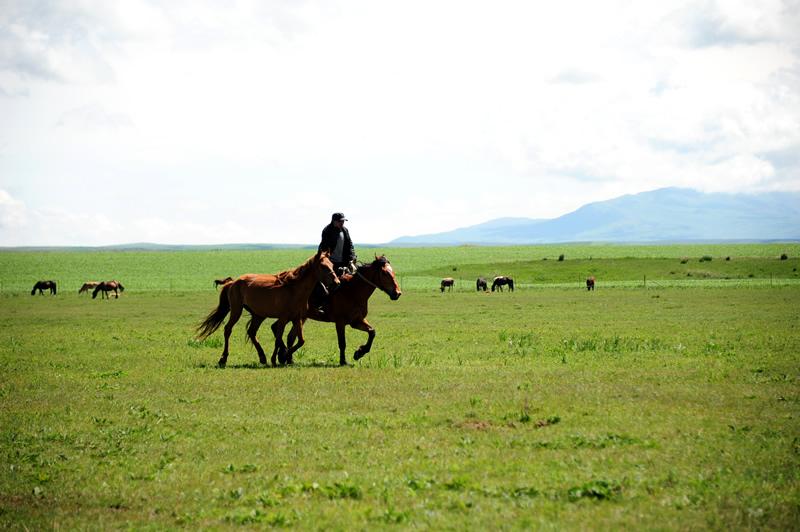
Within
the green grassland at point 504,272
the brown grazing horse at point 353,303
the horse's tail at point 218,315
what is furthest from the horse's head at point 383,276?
the green grassland at point 504,272

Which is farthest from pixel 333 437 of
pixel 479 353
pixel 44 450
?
pixel 479 353

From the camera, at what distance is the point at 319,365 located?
1995 cm

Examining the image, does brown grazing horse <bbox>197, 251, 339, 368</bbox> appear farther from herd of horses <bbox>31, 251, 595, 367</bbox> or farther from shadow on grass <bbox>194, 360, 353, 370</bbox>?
shadow on grass <bbox>194, 360, 353, 370</bbox>

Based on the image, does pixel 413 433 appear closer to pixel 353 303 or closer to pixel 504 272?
pixel 353 303

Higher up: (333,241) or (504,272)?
(333,241)

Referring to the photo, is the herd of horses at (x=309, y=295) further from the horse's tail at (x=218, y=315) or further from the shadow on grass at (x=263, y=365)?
the horse's tail at (x=218, y=315)

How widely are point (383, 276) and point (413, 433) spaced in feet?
25.2

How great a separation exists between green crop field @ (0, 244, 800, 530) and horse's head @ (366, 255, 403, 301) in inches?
73.4

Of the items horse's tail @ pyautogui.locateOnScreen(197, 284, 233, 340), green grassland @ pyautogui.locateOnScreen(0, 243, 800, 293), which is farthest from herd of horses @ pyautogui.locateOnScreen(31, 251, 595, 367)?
green grassland @ pyautogui.locateOnScreen(0, 243, 800, 293)

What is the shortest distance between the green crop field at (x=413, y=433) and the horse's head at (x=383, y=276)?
6.11 feet

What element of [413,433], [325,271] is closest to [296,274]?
[325,271]

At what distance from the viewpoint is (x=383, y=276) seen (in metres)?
19.1

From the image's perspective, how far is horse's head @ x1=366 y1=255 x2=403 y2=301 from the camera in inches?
744

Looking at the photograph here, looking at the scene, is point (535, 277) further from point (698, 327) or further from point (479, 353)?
point (479, 353)
